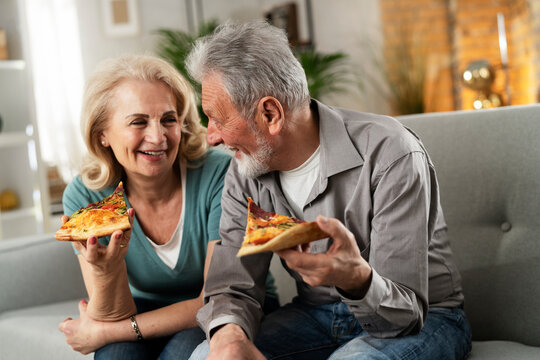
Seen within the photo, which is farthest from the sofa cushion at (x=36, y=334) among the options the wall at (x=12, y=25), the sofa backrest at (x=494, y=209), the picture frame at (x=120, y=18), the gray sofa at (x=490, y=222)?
the picture frame at (x=120, y=18)

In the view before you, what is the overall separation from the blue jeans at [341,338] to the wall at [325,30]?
362cm

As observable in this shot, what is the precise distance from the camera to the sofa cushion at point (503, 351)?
1.40 meters

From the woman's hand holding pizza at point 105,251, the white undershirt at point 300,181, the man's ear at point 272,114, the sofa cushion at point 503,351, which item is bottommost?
the sofa cushion at point 503,351

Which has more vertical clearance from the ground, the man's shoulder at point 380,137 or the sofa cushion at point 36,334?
the man's shoulder at point 380,137

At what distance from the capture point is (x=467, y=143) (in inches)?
67.2

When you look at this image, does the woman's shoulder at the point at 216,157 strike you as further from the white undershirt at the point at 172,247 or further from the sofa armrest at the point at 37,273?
the sofa armrest at the point at 37,273

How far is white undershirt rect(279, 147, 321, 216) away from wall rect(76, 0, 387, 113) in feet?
11.7

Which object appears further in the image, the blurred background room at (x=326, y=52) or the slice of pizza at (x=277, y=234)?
the blurred background room at (x=326, y=52)

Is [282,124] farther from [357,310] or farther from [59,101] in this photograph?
[59,101]

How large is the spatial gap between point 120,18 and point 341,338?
4069 millimetres

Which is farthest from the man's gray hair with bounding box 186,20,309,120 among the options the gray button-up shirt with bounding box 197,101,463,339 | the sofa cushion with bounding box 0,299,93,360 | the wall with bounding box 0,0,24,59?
the wall with bounding box 0,0,24,59

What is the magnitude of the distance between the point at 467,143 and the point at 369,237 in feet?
1.68

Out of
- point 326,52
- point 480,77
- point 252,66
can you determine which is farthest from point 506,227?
point 326,52

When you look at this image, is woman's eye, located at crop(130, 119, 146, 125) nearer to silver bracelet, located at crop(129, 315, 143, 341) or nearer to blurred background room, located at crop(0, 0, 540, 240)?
silver bracelet, located at crop(129, 315, 143, 341)
